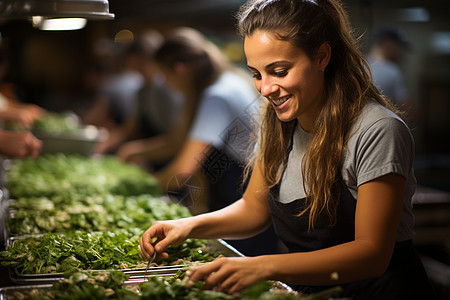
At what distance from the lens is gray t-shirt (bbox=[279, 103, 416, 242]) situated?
1533mm

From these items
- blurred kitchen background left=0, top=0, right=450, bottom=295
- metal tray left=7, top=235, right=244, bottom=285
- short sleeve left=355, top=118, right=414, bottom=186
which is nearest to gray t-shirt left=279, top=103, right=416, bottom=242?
short sleeve left=355, top=118, right=414, bottom=186

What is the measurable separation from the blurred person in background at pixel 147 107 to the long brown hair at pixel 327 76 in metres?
4.00

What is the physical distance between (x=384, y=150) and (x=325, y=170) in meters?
0.22

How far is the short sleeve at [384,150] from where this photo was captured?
60.0 inches

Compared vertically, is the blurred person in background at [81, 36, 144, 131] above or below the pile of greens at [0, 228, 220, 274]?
above

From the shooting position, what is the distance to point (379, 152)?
1.55 meters

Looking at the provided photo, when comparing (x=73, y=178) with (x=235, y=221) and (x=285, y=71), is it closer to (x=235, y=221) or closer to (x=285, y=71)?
(x=235, y=221)

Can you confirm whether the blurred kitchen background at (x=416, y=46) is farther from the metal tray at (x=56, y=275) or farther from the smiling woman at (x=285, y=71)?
the metal tray at (x=56, y=275)

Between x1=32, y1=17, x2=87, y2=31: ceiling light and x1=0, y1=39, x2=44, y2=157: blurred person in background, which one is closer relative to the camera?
x1=32, y1=17, x2=87, y2=31: ceiling light

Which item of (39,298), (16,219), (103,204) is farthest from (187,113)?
(39,298)

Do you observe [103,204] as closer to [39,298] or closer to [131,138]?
[39,298]

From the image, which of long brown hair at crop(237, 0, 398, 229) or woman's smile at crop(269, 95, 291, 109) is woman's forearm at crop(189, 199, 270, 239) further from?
woman's smile at crop(269, 95, 291, 109)

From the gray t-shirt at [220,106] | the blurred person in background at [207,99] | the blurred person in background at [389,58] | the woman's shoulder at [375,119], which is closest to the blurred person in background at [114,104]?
the blurred person in background at [389,58]

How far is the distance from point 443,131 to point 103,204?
18.4 ft
